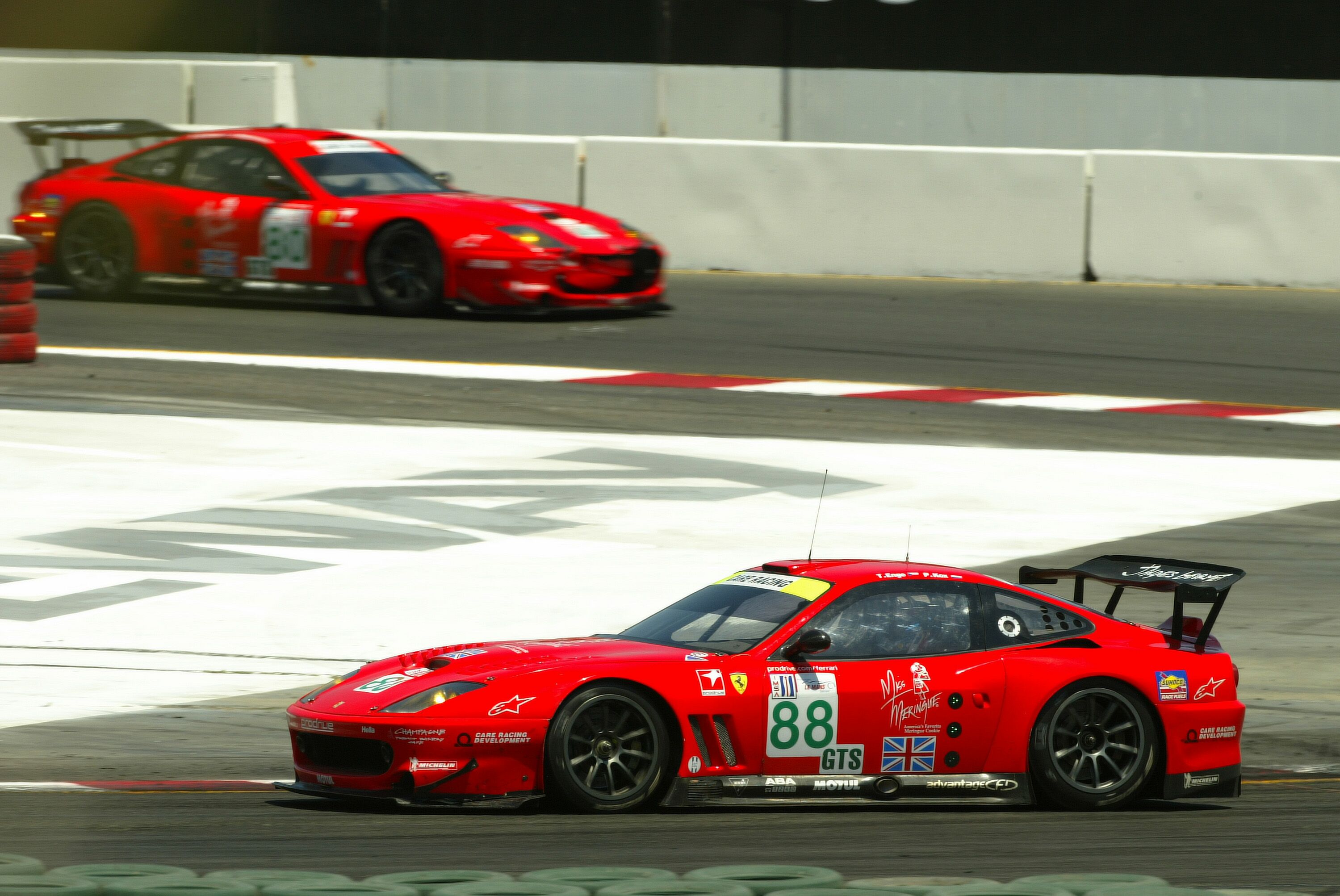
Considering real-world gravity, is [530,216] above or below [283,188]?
below

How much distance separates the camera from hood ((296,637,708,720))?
288 inches

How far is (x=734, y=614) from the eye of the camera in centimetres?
786

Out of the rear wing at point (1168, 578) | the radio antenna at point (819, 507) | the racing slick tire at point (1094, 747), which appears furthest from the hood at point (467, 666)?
the radio antenna at point (819, 507)

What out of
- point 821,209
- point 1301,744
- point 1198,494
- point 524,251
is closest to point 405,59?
point 821,209

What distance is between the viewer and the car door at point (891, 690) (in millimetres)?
7488

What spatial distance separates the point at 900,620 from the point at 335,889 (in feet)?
8.65

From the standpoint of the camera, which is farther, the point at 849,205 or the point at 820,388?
the point at 849,205

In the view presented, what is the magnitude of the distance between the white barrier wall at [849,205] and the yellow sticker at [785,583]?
1325cm

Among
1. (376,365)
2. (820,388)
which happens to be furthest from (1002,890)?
(376,365)

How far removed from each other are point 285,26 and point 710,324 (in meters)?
11.8

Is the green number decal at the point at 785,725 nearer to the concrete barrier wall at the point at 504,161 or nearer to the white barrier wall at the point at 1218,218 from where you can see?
the white barrier wall at the point at 1218,218

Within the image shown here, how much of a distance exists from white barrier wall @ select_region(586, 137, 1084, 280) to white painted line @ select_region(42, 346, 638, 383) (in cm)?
536

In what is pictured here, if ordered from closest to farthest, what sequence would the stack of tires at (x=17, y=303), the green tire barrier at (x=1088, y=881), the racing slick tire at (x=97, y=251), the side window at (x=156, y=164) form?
the green tire barrier at (x=1088, y=881) → the stack of tires at (x=17, y=303) → the side window at (x=156, y=164) → the racing slick tire at (x=97, y=251)

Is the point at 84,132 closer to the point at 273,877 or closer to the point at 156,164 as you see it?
the point at 156,164
